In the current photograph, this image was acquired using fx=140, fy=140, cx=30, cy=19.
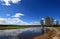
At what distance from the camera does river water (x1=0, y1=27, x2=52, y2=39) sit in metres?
3.59

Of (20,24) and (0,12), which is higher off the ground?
(0,12)

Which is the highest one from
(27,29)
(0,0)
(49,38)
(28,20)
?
(0,0)

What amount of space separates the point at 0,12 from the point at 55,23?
4.74 ft

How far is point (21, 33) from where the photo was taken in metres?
3.63

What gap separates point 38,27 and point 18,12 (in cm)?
64

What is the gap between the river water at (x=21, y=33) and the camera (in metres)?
3.59

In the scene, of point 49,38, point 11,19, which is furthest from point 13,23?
point 49,38

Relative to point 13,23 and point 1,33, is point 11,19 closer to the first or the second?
point 13,23

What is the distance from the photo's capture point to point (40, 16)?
3.61m

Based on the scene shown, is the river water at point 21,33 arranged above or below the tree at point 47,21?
below

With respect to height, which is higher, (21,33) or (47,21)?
(47,21)

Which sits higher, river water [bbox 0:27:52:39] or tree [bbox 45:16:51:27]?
tree [bbox 45:16:51:27]

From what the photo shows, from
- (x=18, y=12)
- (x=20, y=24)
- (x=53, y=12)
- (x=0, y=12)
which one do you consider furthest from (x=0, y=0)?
(x=53, y=12)

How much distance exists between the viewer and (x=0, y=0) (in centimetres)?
355
